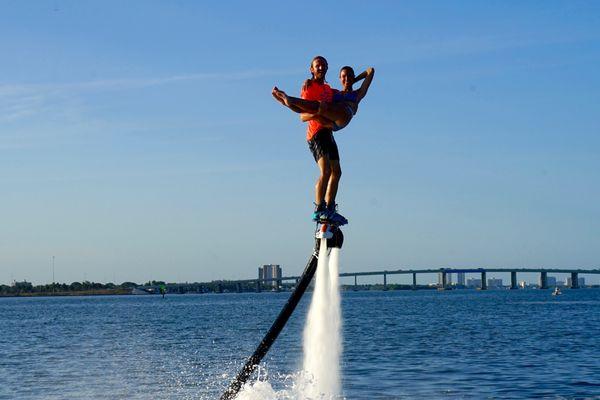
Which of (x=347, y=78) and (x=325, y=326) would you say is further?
(x=325, y=326)

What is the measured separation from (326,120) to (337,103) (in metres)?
0.30

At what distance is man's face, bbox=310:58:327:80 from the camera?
13.1 meters

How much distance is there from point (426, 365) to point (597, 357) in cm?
1039

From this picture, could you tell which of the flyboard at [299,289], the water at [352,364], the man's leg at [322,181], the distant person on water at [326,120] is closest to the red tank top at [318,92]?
the distant person on water at [326,120]

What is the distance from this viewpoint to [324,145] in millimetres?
13281

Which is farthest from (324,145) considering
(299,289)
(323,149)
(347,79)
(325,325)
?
(325,325)

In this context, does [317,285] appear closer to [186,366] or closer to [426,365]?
[426,365]

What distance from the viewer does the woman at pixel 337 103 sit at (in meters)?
12.9

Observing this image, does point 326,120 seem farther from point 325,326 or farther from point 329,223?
point 325,326

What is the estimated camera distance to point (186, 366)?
4953cm

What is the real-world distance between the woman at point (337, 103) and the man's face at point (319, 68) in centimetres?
15

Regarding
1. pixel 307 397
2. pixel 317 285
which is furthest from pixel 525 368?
pixel 317 285

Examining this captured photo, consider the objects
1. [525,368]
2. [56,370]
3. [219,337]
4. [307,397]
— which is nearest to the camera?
[307,397]

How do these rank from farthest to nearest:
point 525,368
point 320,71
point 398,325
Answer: point 398,325, point 525,368, point 320,71
